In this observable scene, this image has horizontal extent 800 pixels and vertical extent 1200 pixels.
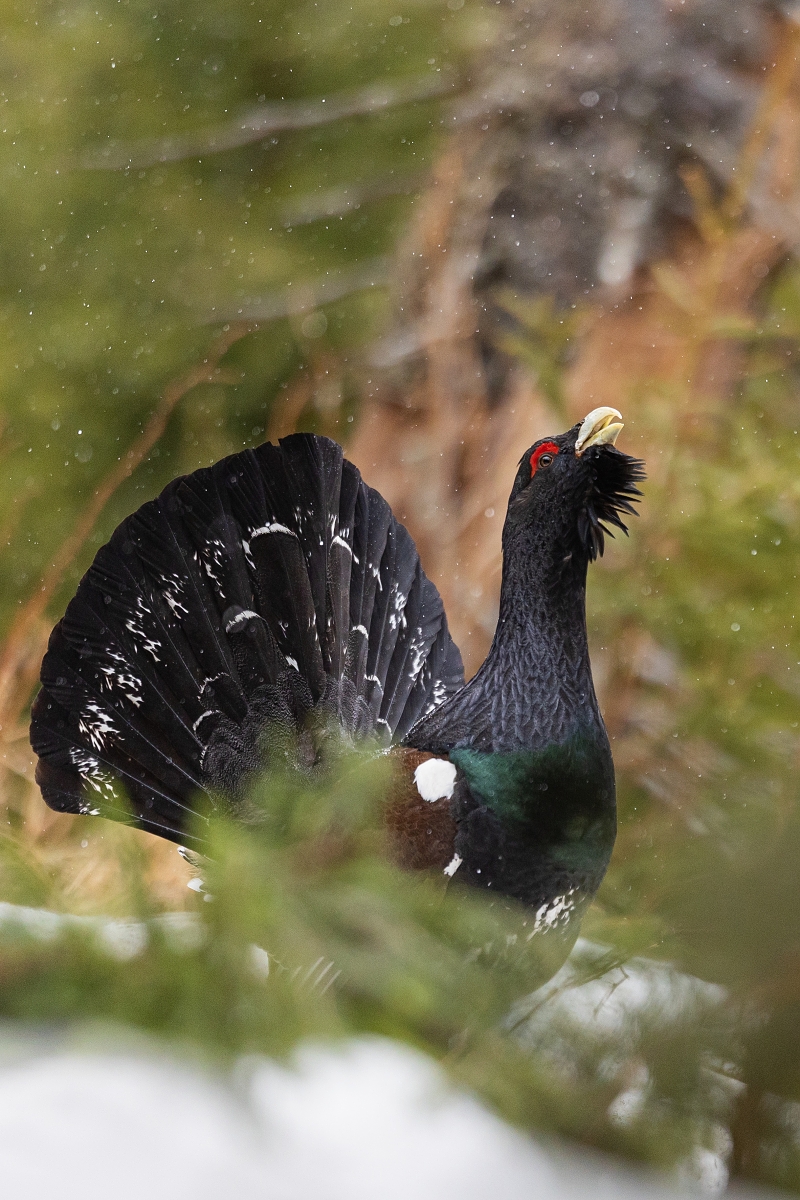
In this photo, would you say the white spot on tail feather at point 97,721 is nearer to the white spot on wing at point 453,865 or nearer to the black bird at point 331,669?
the black bird at point 331,669

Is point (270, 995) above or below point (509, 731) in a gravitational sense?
below

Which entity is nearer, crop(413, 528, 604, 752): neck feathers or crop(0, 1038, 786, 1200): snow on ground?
crop(0, 1038, 786, 1200): snow on ground

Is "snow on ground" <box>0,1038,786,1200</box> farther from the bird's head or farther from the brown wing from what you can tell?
the bird's head

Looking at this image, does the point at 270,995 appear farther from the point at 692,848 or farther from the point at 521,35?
the point at 521,35

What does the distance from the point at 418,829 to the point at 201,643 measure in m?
0.31

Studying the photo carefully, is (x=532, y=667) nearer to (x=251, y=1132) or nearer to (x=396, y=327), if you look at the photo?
(x=251, y=1132)

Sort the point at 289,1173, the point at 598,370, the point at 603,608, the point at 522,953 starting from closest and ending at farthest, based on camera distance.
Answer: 1. the point at 289,1173
2. the point at 522,953
3. the point at 603,608
4. the point at 598,370

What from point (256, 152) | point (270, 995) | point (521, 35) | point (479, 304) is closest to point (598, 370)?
point (479, 304)

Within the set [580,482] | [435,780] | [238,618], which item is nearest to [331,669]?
[238,618]

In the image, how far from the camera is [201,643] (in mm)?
1066

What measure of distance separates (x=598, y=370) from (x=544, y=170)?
0.43 meters

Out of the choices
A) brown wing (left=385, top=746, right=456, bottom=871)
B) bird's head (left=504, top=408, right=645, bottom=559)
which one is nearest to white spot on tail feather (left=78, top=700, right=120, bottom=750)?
brown wing (left=385, top=746, right=456, bottom=871)

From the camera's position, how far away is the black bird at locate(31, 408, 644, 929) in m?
0.92

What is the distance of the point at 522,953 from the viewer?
1.42 ft
